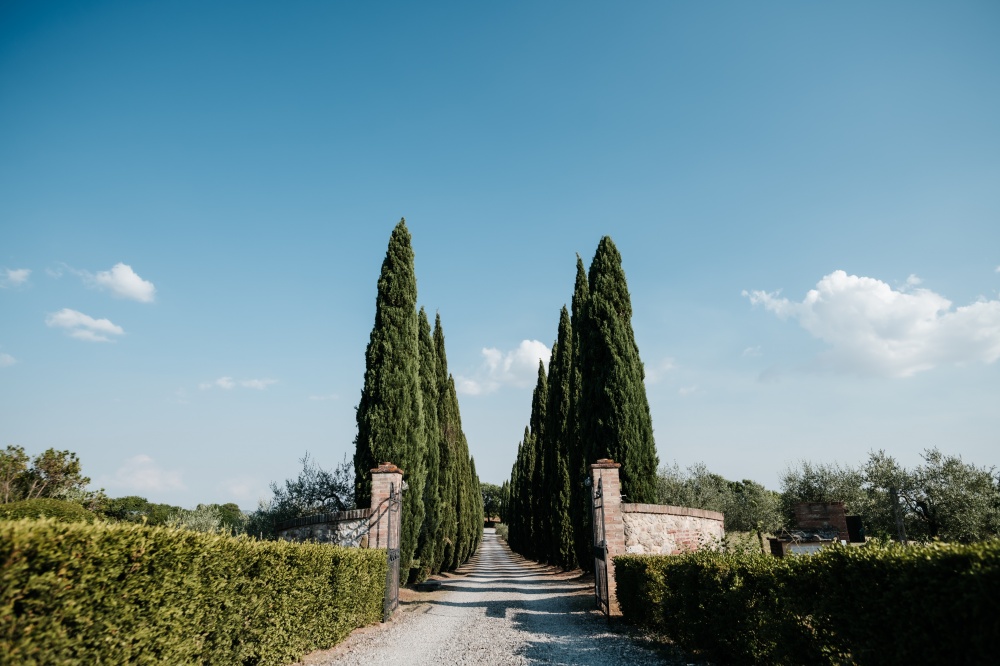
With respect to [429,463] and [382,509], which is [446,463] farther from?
[382,509]

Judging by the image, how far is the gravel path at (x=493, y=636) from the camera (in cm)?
693

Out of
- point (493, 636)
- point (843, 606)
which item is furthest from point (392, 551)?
point (843, 606)

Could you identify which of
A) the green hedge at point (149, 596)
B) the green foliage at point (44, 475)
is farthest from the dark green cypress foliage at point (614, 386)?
the green foliage at point (44, 475)

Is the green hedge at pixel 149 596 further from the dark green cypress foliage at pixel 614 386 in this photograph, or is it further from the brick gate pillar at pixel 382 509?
the dark green cypress foliage at pixel 614 386

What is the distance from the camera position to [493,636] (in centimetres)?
846

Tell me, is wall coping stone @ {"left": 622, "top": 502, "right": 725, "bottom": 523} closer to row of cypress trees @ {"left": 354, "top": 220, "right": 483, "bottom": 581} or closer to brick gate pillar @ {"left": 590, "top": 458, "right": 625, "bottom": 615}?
brick gate pillar @ {"left": 590, "top": 458, "right": 625, "bottom": 615}

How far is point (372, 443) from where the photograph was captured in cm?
1321

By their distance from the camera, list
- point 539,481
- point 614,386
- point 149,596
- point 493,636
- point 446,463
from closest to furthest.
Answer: point 149,596
point 493,636
point 614,386
point 446,463
point 539,481

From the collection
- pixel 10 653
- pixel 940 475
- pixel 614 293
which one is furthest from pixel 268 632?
pixel 940 475

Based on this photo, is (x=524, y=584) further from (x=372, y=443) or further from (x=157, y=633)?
(x=157, y=633)

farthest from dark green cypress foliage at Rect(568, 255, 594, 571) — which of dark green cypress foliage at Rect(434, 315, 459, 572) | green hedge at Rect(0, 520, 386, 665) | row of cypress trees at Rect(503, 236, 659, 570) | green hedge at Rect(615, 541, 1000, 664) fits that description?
green hedge at Rect(0, 520, 386, 665)

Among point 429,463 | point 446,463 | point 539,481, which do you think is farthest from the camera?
point 539,481

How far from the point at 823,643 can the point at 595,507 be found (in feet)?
24.5

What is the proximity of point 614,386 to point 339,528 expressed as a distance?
26.6 ft
